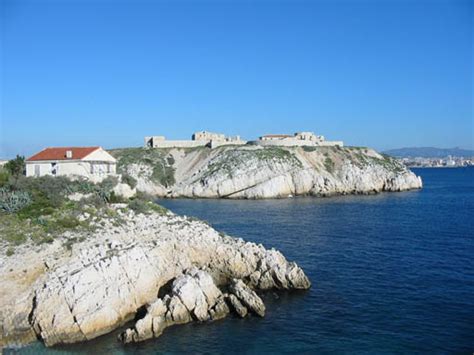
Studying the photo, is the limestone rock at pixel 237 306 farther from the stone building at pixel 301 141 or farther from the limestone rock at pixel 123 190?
the stone building at pixel 301 141

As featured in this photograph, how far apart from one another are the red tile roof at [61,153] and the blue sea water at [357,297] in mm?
16808

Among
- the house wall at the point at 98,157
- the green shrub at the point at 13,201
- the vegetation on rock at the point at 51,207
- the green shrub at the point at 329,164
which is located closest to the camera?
the vegetation on rock at the point at 51,207

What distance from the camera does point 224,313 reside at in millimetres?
24469

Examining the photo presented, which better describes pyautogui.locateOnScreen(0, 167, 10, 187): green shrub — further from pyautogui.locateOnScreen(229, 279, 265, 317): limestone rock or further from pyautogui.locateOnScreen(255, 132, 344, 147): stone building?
pyautogui.locateOnScreen(255, 132, 344, 147): stone building

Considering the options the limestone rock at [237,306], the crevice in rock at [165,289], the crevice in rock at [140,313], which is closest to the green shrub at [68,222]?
the crevice in rock at [165,289]

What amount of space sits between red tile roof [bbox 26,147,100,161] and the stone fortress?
68653mm

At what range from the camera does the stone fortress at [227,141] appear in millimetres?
109750

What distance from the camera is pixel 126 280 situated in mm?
24406

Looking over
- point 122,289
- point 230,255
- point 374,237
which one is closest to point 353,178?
point 374,237

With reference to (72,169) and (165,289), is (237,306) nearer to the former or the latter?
(165,289)

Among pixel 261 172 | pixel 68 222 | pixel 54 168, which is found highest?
pixel 54 168

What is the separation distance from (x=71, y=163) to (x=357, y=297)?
2611 centimetres

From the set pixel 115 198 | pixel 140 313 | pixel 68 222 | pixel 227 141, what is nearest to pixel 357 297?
pixel 140 313

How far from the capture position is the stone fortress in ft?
360
